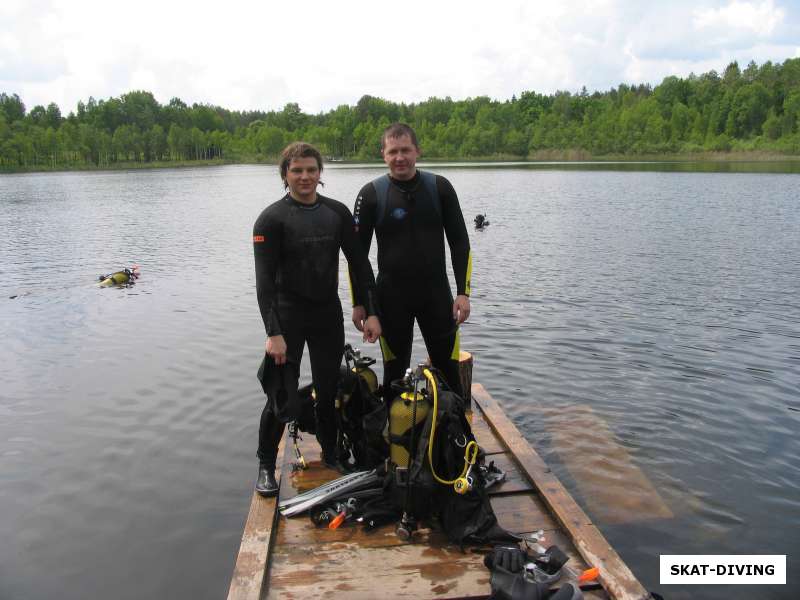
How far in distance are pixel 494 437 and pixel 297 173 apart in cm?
283

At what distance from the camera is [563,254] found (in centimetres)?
1750

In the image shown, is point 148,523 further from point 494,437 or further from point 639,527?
point 639,527

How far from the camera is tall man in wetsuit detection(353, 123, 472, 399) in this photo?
172 inches

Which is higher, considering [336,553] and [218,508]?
[336,553]

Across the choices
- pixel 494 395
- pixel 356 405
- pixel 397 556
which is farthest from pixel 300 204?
pixel 494 395

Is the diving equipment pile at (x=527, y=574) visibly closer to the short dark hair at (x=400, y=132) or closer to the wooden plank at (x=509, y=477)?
the wooden plank at (x=509, y=477)

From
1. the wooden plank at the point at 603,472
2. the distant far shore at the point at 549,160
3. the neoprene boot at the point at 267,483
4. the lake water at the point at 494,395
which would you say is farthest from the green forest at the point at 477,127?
the neoprene boot at the point at 267,483

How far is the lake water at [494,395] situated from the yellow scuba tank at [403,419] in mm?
2051

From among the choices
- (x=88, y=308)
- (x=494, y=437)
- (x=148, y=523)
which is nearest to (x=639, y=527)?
(x=494, y=437)

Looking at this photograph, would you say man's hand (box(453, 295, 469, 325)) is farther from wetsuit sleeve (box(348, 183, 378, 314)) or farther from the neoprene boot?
the neoprene boot

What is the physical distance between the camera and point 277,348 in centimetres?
396

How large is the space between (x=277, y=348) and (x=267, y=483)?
0.97 meters

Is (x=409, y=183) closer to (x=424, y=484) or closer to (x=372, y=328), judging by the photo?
(x=372, y=328)

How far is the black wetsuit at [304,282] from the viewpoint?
3971mm
